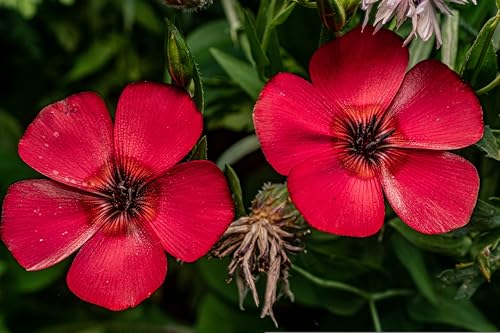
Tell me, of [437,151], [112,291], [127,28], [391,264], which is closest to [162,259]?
[112,291]

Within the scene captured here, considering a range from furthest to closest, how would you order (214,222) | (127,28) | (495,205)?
1. (127,28)
2. (495,205)
3. (214,222)

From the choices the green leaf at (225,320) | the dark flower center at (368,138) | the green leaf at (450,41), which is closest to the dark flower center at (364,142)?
the dark flower center at (368,138)

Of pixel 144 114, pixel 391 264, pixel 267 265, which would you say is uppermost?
pixel 144 114

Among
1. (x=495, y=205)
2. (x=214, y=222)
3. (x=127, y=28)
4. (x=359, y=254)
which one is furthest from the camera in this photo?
(x=127, y=28)

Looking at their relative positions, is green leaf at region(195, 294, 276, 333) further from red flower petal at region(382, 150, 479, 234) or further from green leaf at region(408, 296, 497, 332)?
red flower petal at region(382, 150, 479, 234)

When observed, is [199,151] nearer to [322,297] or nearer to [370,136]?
[370,136]

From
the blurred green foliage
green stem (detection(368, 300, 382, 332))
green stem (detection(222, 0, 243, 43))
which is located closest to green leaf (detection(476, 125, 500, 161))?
the blurred green foliage

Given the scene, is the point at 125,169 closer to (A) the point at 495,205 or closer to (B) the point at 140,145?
(B) the point at 140,145
